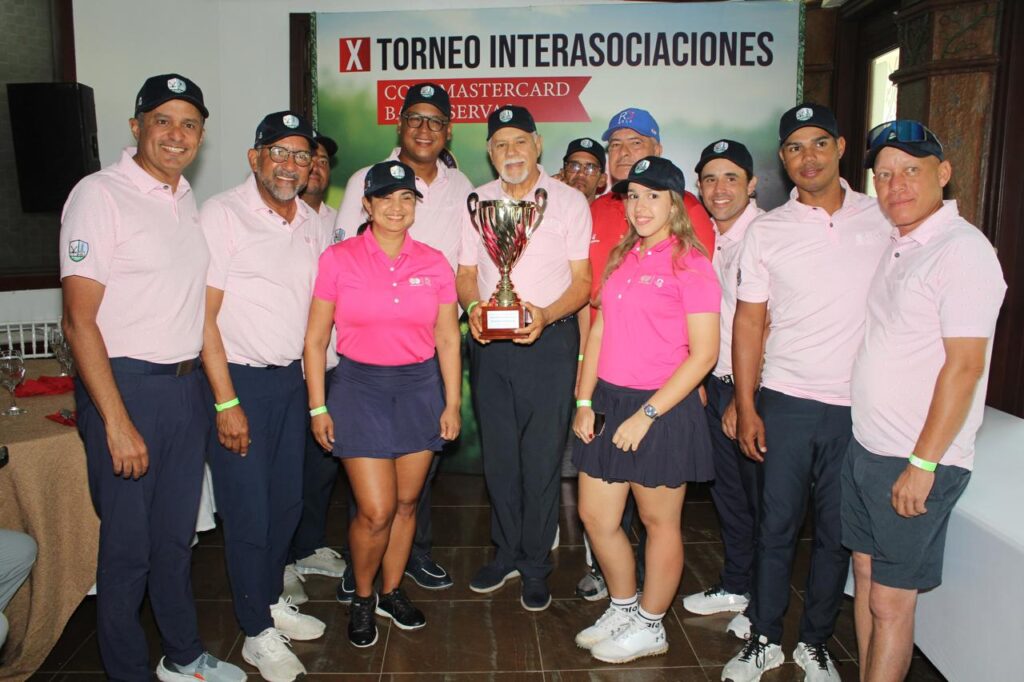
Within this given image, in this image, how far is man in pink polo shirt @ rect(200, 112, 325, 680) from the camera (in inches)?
103

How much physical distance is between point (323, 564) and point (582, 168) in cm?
234

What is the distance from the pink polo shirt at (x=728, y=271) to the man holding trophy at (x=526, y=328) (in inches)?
21.0

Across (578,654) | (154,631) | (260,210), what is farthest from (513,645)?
(260,210)

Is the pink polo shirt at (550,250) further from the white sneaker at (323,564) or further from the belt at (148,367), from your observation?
the white sneaker at (323,564)

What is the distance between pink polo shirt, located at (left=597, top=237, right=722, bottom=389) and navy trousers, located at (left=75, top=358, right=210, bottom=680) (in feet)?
4.66

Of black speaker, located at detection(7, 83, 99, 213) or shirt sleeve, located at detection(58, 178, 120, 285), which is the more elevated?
black speaker, located at detection(7, 83, 99, 213)

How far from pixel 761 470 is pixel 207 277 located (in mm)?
2076

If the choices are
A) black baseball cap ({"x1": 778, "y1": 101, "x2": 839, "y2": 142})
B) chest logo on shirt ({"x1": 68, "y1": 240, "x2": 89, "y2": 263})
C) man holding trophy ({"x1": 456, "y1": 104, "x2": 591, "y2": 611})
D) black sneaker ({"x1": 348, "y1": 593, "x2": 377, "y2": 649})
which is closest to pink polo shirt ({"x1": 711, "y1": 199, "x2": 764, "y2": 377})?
black baseball cap ({"x1": 778, "y1": 101, "x2": 839, "y2": 142})

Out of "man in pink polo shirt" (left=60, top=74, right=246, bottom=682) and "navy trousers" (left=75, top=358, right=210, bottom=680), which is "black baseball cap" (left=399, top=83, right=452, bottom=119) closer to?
"man in pink polo shirt" (left=60, top=74, right=246, bottom=682)

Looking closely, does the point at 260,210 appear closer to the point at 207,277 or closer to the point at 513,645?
the point at 207,277

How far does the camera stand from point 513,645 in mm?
3004

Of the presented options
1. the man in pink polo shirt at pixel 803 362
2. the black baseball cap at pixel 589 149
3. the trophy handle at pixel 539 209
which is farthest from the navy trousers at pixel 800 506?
the black baseball cap at pixel 589 149

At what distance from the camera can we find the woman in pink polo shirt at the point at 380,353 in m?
2.70

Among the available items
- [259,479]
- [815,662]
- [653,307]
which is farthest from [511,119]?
[815,662]
